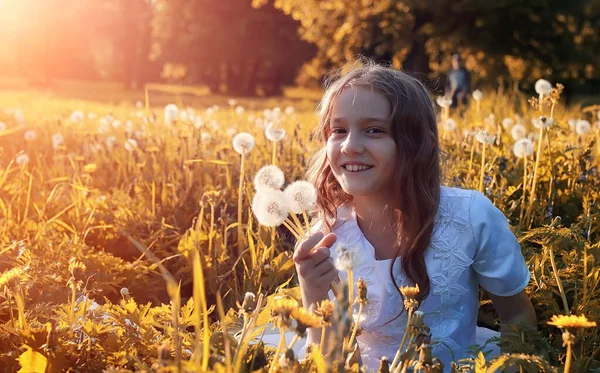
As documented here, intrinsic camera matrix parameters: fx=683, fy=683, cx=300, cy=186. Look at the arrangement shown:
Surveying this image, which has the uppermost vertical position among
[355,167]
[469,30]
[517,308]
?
[355,167]

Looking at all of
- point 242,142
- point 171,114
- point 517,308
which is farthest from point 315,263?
point 171,114

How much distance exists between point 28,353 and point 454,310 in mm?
1230

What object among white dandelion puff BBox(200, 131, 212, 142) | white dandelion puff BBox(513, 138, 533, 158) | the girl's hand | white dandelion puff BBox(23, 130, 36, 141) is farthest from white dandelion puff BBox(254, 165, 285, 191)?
white dandelion puff BBox(23, 130, 36, 141)

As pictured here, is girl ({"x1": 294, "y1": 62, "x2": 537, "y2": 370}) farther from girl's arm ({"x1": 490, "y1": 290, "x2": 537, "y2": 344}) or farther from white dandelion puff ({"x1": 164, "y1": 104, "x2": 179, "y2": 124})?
white dandelion puff ({"x1": 164, "y1": 104, "x2": 179, "y2": 124})

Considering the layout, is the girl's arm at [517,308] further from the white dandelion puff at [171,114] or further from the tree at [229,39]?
the tree at [229,39]

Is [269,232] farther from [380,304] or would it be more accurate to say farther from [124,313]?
[124,313]

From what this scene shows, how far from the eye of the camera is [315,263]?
1.54 metres

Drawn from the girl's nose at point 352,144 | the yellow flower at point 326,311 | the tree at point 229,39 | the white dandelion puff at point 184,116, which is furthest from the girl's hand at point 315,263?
the tree at point 229,39

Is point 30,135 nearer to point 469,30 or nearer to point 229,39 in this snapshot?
point 469,30

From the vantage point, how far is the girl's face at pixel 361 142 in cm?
202

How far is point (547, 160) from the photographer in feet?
10.3

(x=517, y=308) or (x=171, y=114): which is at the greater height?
(x=171, y=114)

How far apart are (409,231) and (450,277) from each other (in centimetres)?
19

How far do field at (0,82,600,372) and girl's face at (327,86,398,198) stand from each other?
0.42 m
